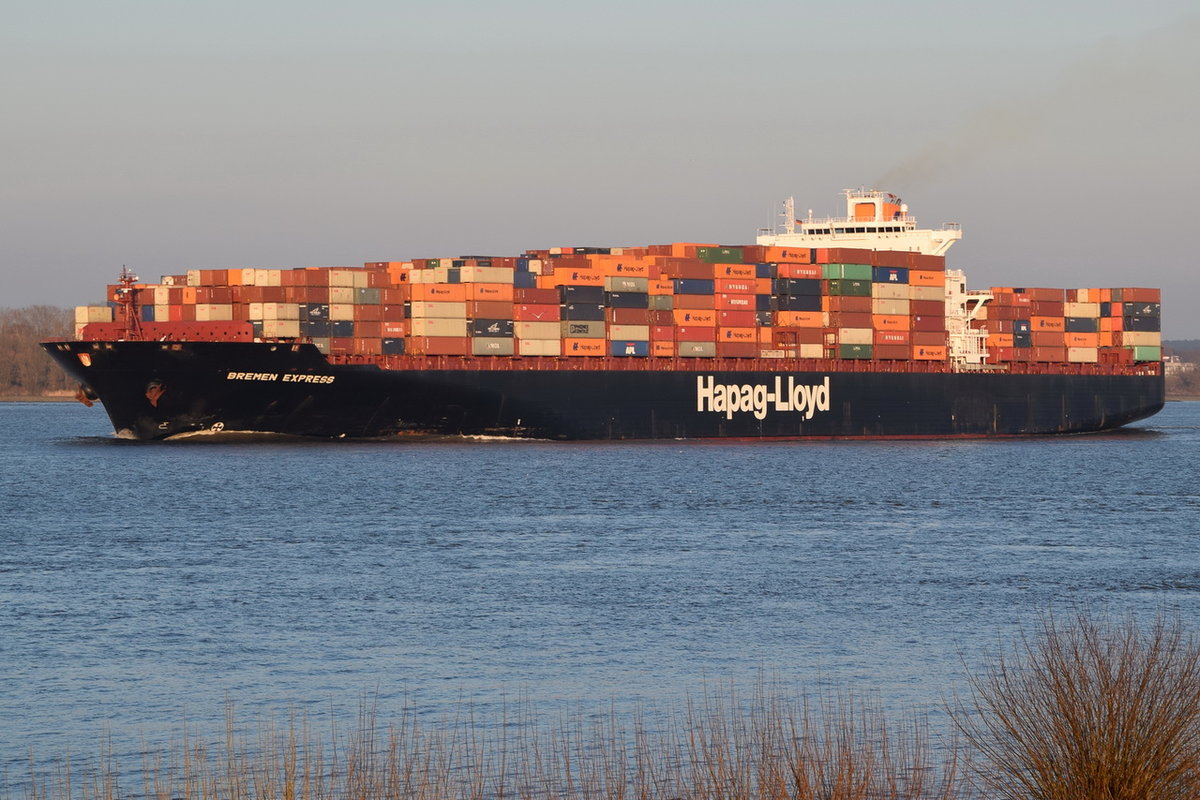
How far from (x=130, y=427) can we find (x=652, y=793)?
54888 mm

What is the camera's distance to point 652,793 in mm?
14531

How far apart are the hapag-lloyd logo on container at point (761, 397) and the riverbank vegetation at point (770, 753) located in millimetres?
49792

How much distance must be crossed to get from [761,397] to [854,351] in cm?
601

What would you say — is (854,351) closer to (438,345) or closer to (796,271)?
(796,271)

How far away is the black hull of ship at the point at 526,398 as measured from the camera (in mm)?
61250

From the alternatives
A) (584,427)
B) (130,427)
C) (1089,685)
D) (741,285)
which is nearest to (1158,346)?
(741,285)

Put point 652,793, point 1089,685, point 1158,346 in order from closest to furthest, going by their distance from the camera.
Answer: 1. point 1089,685
2. point 652,793
3. point 1158,346

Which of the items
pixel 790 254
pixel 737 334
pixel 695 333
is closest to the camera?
pixel 695 333

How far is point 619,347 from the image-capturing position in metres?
70.1

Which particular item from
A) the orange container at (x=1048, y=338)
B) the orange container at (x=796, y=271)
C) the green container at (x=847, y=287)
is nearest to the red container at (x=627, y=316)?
the orange container at (x=796, y=271)

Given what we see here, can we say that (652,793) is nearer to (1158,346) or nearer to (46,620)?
(46,620)

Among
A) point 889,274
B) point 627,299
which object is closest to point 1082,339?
point 889,274

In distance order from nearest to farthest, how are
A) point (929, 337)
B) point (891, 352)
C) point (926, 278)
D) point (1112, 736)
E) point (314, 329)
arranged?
point (1112, 736)
point (314, 329)
point (891, 352)
point (929, 337)
point (926, 278)

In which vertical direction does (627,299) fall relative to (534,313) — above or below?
above
